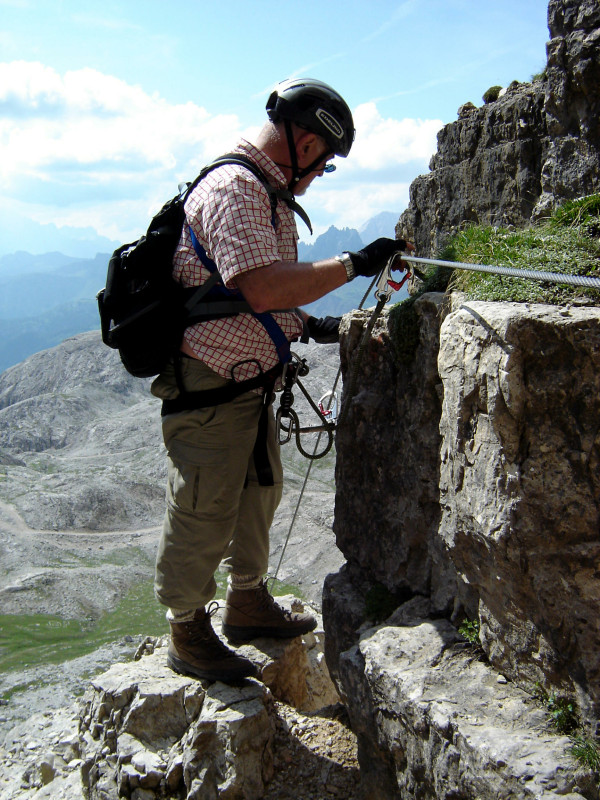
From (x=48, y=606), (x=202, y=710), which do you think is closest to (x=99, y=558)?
(x=48, y=606)

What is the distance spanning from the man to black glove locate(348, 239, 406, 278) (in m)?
0.01

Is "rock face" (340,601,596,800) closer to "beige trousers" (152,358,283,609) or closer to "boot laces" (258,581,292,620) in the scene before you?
"beige trousers" (152,358,283,609)

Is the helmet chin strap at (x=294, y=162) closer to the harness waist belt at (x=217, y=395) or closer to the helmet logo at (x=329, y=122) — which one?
the helmet logo at (x=329, y=122)

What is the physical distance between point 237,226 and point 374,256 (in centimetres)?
129

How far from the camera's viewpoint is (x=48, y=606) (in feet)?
237

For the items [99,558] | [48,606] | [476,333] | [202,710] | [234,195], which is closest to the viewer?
[476,333]

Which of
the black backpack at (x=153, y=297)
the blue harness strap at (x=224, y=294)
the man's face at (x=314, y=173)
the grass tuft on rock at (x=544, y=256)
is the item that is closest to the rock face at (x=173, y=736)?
the black backpack at (x=153, y=297)

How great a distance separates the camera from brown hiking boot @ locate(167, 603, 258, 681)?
709cm

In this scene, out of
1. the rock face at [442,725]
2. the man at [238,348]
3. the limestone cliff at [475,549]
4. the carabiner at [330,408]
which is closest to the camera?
the rock face at [442,725]

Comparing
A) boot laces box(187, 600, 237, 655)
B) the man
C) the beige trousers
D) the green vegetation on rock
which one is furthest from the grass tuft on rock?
the green vegetation on rock

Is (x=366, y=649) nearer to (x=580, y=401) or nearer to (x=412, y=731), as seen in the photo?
(x=412, y=731)

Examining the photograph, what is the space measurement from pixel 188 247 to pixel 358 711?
449 centimetres

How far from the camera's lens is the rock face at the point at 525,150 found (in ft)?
26.6

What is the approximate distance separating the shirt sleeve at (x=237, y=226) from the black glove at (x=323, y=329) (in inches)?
92.9
